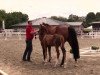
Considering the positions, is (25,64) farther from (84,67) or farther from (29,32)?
(84,67)

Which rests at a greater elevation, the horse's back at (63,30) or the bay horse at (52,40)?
the horse's back at (63,30)

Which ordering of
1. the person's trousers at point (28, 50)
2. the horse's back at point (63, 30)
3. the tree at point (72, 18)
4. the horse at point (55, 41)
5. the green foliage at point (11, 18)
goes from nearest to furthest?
the horse at point (55, 41), the horse's back at point (63, 30), the person's trousers at point (28, 50), the green foliage at point (11, 18), the tree at point (72, 18)

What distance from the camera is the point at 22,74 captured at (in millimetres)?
10859

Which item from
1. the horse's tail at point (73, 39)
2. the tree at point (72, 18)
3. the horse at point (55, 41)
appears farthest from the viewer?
the tree at point (72, 18)

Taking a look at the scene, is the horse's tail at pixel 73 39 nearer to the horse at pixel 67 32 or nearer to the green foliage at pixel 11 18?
the horse at pixel 67 32

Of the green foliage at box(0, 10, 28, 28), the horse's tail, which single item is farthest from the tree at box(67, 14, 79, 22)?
the horse's tail

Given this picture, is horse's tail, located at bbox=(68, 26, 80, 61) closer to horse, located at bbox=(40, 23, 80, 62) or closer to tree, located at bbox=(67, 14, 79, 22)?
horse, located at bbox=(40, 23, 80, 62)

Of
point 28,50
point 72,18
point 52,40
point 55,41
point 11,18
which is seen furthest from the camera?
point 72,18

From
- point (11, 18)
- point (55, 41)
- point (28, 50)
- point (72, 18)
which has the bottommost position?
point (28, 50)

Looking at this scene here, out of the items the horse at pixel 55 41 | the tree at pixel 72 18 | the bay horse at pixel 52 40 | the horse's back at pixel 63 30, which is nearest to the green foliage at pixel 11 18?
the tree at pixel 72 18

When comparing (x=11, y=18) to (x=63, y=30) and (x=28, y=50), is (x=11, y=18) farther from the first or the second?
(x=63, y=30)

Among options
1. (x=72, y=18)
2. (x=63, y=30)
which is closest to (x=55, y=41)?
(x=63, y=30)

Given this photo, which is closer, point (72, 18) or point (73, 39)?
point (73, 39)

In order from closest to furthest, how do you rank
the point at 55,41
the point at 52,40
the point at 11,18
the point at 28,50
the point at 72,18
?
the point at 55,41 → the point at 52,40 → the point at 28,50 → the point at 11,18 → the point at 72,18
